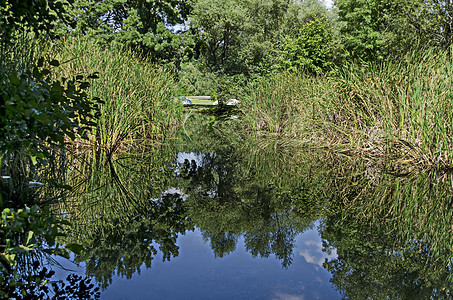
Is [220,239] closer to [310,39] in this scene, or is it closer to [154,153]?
[154,153]

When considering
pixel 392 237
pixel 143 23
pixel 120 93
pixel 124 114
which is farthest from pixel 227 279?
pixel 143 23

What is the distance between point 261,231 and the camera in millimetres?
4297

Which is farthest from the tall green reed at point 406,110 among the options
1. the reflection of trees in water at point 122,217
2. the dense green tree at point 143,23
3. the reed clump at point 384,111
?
the dense green tree at point 143,23

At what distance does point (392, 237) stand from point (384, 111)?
3.68 m

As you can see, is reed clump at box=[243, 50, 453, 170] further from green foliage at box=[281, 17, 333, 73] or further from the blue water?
green foliage at box=[281, 17, 333, 73]

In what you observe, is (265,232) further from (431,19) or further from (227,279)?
(431,19)

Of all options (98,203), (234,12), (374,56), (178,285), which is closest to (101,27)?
(234,12)

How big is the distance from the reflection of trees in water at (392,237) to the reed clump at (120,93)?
14.0ft

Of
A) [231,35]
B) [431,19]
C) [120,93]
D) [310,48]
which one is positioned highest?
[231,35]

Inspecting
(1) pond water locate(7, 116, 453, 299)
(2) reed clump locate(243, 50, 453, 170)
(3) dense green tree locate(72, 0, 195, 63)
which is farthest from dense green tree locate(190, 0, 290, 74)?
(1) pond water locate(7, 116, 453, 299)

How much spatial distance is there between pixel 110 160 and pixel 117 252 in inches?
159

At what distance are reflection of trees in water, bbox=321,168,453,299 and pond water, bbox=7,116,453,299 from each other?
12mm

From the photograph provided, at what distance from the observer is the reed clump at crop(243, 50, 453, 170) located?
21.3 feet

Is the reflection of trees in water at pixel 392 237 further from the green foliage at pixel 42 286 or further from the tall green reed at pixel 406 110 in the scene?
the green foliage at pixel 42 286
